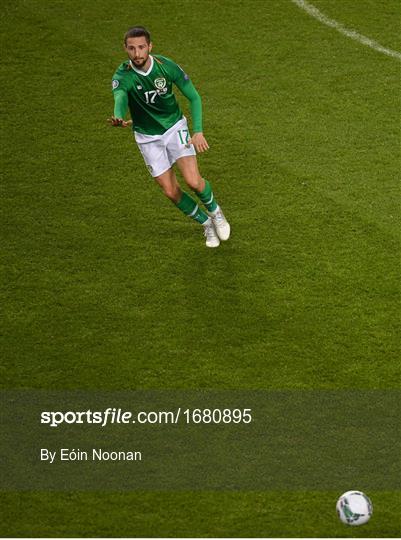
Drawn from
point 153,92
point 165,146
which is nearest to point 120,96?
point 153,92

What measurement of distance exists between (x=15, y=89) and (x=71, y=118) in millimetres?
858

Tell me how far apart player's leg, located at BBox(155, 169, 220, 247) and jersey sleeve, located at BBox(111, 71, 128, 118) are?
77 centimetres

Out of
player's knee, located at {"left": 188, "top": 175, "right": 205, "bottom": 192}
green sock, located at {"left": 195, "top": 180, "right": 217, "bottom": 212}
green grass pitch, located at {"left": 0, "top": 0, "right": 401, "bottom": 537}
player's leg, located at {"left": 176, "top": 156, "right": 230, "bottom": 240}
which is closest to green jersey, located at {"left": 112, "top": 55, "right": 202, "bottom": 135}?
player's leg, located at {"left": 176, "top": 156, "right": 230, "bottom": 240}

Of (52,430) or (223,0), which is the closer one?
(52,430)

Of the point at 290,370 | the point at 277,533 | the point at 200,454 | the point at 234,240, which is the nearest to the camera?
the point at 277,533

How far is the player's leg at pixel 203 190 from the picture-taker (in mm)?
9750

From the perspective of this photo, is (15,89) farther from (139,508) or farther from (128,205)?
(139,508)

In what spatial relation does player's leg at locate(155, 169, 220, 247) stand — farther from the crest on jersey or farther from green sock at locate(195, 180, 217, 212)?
the crest on jersey

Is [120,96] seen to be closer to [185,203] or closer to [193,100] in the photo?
[193,100]

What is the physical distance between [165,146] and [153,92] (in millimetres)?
515

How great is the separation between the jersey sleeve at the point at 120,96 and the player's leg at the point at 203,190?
76 cm

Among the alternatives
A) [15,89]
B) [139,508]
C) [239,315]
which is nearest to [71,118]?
[15,89]

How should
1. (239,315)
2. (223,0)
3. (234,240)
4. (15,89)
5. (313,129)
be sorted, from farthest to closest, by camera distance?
(223,0)
(15,89)
(313,129)
(234,240)
(239,315)

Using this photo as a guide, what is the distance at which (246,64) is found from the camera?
1249 centimetres
